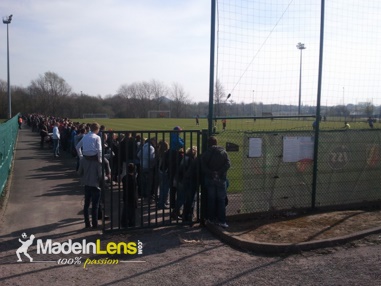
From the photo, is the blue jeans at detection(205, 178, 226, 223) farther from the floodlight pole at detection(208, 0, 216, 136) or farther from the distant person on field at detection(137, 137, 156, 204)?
the distant person on field at detection(137, 137, 156, 204)

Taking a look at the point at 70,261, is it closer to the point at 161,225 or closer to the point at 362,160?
the point at 161,225

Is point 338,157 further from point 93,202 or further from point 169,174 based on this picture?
point 93,202

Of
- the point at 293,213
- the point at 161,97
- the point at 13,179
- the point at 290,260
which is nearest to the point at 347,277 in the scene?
the point at 290,260

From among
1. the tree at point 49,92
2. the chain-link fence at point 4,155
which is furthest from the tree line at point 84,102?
the chain-link fence at point 4,155

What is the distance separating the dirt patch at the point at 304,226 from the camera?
668cm

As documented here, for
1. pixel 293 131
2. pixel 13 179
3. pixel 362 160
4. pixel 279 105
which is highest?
pixel 279 105

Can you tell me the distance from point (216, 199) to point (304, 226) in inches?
66.8

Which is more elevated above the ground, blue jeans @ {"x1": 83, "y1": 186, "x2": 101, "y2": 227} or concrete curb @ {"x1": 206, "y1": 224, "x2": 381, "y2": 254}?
blue jeans @ {"x1": 83, "y1": 186, "x2": 101, "y2": 227}

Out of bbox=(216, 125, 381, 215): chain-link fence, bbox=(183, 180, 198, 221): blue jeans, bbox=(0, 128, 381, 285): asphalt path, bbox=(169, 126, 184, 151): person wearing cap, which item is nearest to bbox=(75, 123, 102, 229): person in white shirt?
bbox=(0, 128, 381, 285): asphalt path

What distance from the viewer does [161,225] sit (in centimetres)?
741

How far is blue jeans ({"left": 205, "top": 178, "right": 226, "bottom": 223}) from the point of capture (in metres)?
7.32

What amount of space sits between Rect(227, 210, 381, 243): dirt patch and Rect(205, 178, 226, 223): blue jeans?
309 millimetres

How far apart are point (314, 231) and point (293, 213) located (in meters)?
1.21

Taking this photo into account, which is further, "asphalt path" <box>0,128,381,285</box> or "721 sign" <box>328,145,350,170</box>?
"721 sign" <box>328,145,350,170</box>
